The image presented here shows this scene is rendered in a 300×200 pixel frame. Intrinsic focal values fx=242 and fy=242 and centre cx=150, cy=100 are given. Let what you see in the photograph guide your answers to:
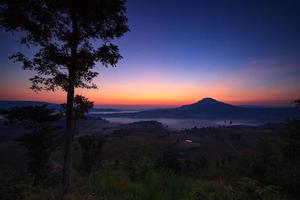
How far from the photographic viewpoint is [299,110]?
2117 centimetres

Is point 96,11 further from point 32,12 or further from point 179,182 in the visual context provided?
point 179,182

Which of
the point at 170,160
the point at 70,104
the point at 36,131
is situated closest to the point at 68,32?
the point at 70,104

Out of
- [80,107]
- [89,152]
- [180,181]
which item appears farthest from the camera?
[89,152]

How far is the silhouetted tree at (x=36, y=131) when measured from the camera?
126 feet

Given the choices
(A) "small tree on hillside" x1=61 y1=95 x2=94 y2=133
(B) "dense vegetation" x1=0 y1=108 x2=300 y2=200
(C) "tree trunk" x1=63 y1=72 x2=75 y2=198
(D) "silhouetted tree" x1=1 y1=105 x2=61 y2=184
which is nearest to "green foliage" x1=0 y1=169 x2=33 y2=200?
(B) "dense vegetation" x1=0 y1=108 x2=300 y2=200

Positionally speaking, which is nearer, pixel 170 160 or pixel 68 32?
pixel 68 32

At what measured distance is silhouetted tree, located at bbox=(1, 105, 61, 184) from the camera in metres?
38.3

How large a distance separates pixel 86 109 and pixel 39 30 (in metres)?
3.87

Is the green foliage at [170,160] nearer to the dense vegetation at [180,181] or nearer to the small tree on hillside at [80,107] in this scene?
the dense vegetation at [180,181]

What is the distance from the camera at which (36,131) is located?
40.4 metres

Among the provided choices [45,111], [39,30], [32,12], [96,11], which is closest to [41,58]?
[39,30]

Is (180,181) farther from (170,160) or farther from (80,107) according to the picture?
(170,160)

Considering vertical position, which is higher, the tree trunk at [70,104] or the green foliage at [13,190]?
the tree trunk at [70,104]

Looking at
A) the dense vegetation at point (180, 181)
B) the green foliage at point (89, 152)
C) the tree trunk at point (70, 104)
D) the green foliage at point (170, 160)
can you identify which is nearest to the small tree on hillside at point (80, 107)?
the tree trunk at point (70, 104)
